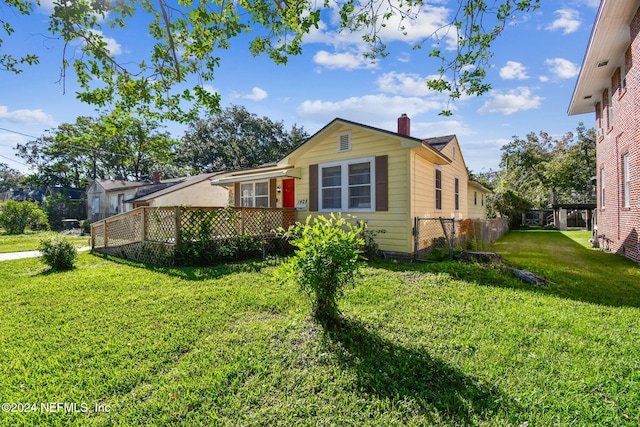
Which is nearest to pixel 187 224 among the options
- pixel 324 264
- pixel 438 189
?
pixel 324 264

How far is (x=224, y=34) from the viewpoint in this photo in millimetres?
4414

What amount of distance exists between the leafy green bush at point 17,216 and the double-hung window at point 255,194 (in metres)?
17.9

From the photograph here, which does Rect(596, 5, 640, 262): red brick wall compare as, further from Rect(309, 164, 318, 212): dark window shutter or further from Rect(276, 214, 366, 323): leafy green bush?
Rect(276, 214, 366, 323): leafy green bush

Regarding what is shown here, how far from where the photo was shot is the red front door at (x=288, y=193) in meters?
11.4

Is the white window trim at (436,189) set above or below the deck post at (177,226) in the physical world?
above

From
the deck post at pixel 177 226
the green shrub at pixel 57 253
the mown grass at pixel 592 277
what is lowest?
the mown grass at pixel 592 277

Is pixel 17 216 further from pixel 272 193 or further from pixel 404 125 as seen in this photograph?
pixel 404 125

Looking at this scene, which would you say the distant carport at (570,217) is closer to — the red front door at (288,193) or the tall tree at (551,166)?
the tall tree at (551,166)

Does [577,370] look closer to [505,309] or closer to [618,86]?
[505,309]

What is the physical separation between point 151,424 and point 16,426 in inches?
41.1

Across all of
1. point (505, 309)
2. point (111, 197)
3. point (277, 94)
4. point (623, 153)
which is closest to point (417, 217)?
point (505, 309)

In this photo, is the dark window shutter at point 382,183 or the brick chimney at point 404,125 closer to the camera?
the dark window shutter at point 382,183

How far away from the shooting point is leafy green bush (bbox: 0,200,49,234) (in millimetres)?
19562

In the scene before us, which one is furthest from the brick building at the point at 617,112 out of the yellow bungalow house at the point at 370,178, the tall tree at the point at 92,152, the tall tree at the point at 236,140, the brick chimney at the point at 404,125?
the tall tree at the point at 92,152
